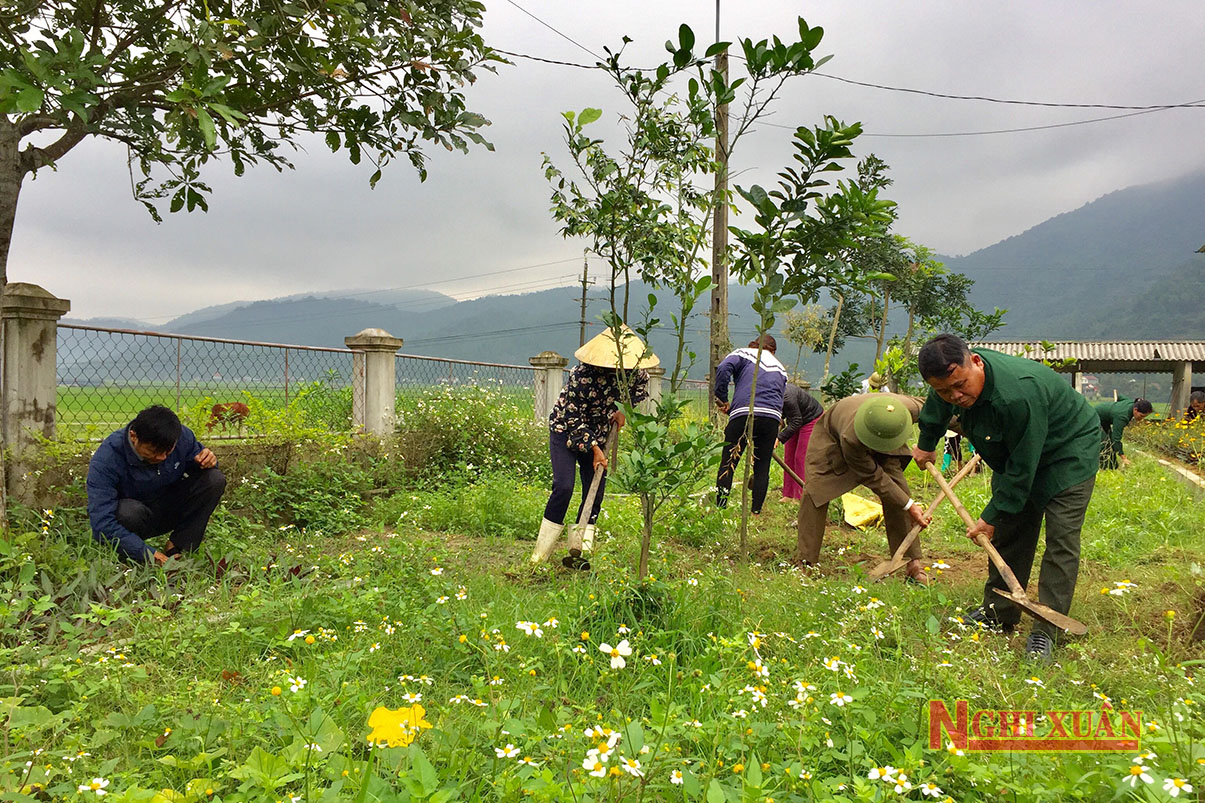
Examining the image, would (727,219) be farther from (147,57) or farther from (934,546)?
(147,57)

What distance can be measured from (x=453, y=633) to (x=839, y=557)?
11.1ft

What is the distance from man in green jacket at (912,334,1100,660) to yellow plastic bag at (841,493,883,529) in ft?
8.57

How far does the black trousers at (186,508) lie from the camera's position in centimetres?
412

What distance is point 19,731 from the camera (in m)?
1.98

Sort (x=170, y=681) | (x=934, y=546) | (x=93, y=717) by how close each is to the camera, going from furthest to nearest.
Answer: (x=934, y=546)
(x=170, y=681)
(x=93, y=717)

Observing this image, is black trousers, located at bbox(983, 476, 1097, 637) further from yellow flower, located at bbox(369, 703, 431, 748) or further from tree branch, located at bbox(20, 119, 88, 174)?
tree branch, located at bbox(20, 119, 88, 174)

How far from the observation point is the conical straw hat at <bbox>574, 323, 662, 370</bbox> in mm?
3972

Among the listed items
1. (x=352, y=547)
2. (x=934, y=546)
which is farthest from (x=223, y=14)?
(x=934, y=546)

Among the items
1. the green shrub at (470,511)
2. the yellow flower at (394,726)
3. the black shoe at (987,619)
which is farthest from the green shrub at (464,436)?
the yellow flower at (394,726)

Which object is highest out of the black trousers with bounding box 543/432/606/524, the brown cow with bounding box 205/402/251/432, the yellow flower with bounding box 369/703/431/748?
the brown cow with bounding box 205/402/251/432

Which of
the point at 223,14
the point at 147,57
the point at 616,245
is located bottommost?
the point at 616,245

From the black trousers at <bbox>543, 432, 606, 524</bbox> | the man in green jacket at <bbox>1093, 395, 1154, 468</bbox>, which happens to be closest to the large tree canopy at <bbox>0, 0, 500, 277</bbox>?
the black trousers at <bbox>543, 432, 606, 524</bbox>

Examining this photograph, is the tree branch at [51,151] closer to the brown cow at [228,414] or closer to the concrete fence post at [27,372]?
the concrete fence post at [27,372]

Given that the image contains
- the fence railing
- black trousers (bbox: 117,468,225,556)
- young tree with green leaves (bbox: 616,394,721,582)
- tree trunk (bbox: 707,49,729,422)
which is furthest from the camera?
tree trunk (bbox: 707,49,729,422)
